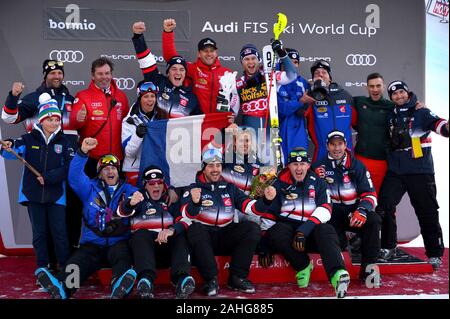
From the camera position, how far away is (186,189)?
4910mm

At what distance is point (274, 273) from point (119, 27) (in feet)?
9.66

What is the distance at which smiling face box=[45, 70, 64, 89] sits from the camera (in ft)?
17.2

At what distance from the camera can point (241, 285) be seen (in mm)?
4594

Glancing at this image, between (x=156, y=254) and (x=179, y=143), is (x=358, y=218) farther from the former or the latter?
(x=179, y=143)

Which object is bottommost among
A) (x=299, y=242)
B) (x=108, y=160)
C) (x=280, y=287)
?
(x=280, y=287)

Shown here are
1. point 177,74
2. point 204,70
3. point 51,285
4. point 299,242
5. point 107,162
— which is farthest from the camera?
point 204,70

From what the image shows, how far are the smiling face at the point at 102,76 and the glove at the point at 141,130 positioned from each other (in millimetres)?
487

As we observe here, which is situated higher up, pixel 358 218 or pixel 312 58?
pixel 312 58

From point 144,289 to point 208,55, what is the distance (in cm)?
234

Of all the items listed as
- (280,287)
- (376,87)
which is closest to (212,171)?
(280,287)

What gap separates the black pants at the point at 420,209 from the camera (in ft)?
17.9

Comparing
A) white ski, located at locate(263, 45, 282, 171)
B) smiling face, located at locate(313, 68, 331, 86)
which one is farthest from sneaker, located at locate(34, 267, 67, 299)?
smiling face, located at locate(313, 68, 331, 86)

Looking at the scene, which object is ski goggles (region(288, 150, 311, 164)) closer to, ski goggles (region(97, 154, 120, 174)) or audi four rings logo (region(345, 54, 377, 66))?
ski goggles (region(97, 154, 120, 174))
